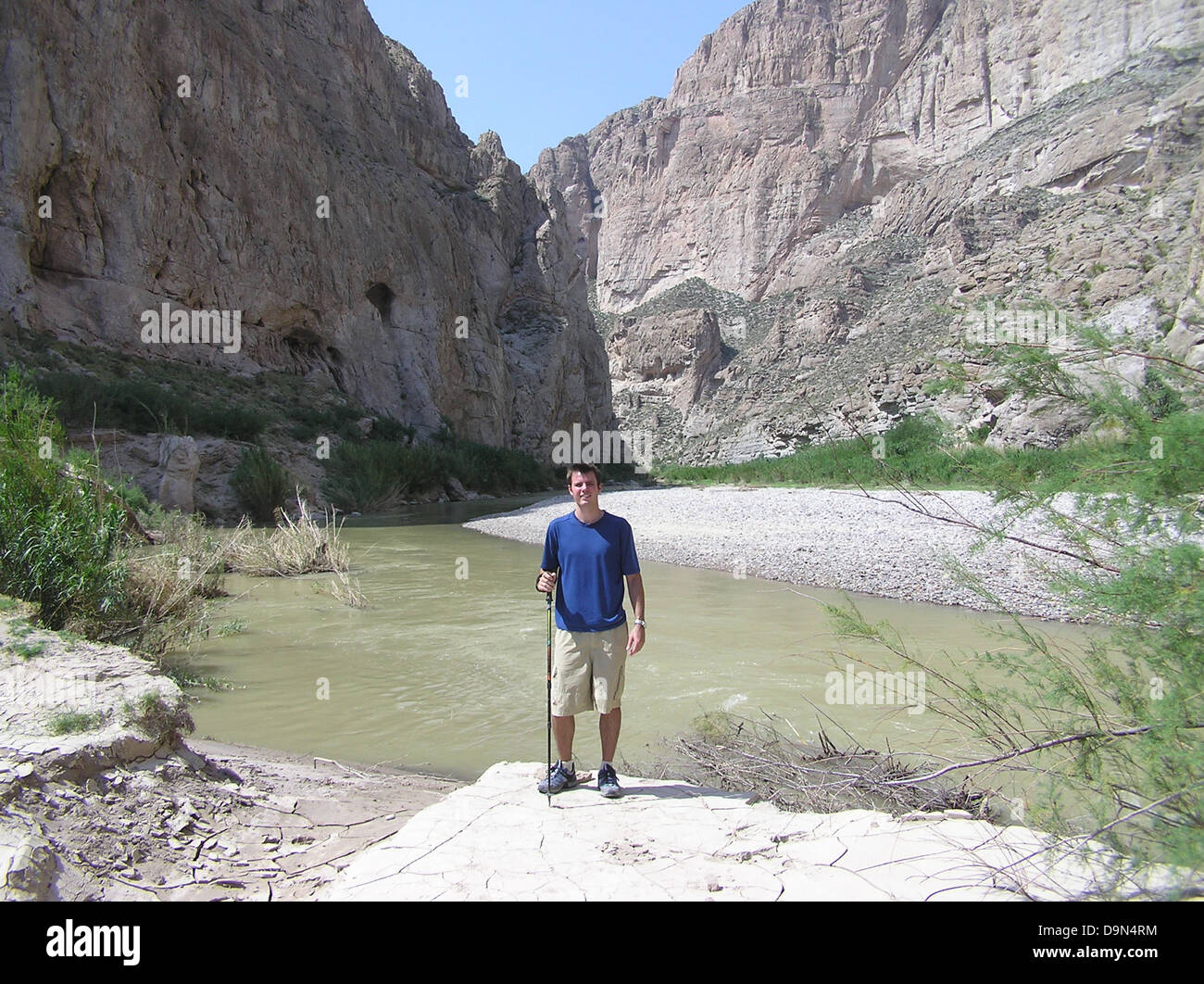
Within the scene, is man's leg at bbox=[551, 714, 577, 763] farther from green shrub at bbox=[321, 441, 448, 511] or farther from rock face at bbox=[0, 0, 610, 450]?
rock face at bbox=[0, 0, 610, 450]

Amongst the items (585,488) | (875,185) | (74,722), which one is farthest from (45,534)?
(875,185)

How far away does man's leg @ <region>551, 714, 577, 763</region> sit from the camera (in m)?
3.33

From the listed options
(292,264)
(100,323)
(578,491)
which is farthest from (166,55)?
(578,491)

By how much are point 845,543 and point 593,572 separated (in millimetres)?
9114

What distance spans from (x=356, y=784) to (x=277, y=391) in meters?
22.1

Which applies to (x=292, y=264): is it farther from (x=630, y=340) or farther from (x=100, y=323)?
(x=630, y=340)

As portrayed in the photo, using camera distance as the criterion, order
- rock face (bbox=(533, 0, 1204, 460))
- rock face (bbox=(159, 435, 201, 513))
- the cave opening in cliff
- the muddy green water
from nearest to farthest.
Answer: the muddy green water → rock face (bbox=(159, 435, 201, 513)) → the cave opening in cliff → rock face (bbox=(533, 0, 1204, 460))

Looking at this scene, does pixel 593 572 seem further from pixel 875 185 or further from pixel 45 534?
pixel 875 185

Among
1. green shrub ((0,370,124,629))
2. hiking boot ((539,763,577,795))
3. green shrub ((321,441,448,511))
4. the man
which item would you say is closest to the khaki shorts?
the man

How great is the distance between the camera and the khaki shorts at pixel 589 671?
11.0 feet

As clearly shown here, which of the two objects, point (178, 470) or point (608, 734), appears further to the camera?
point (178, 470)

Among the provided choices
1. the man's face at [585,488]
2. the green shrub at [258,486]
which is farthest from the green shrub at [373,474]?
the man's face at [585,488]

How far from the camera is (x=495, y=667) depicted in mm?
6055

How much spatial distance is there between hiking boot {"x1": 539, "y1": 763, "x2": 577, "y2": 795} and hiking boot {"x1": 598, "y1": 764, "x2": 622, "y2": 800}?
15 cm
